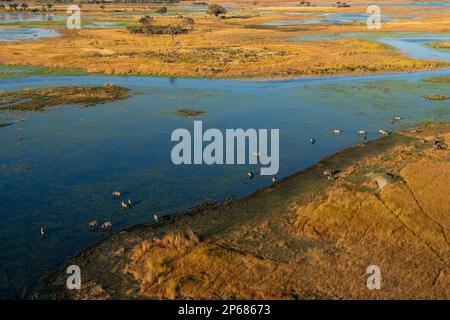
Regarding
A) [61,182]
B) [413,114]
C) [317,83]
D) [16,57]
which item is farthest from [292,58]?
[61,182]

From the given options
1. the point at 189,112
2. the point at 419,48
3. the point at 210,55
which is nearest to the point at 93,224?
the point at 189,112

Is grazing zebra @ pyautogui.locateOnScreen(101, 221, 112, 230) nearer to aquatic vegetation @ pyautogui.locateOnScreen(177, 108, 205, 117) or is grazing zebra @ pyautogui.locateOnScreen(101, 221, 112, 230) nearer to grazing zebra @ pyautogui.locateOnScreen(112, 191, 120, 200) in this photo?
grazing zebra @ pyautogui.locateOnScreen(112, 191, 120, 200)

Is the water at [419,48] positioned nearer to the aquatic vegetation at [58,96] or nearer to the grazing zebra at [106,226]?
the aquatic vegetation at [58,96]

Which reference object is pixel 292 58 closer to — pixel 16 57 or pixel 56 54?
pixel 56 54

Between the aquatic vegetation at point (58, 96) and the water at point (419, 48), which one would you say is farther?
the water at point (419, 48)

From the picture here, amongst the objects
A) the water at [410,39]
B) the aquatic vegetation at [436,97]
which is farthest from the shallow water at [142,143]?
the water at [410,39]

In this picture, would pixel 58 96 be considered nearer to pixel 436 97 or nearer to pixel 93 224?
pixel 93 224

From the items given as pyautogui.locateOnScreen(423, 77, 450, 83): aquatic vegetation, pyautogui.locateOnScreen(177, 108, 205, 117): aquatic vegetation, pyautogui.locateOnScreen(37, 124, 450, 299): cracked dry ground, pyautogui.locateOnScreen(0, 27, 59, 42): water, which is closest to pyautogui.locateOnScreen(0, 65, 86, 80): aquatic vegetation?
pyautogui.locateOnScreen(177, 108, 205, 117): aquatic vegetation
